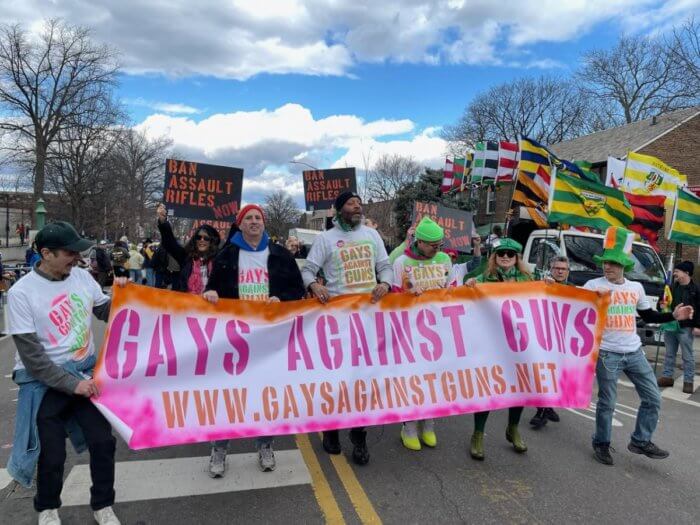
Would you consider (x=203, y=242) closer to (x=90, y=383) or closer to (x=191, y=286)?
(x=191, y=286)

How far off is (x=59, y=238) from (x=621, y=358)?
4.31m

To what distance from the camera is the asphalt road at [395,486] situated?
3.11 metres

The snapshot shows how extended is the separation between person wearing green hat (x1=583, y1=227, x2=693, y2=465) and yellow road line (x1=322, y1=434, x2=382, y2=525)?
2137 mm

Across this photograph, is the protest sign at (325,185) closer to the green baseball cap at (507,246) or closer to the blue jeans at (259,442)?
the green baseball cap at (507,246)

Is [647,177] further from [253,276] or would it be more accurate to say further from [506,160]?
[253,276]

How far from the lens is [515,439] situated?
4.19 m

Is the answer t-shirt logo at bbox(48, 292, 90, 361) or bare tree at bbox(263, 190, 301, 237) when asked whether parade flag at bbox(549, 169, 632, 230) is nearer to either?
t-shirt logo at bbox(48, 292, 90, 361)

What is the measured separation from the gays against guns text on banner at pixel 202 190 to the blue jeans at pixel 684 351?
7527mm

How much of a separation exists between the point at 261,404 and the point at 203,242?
1.88 metres

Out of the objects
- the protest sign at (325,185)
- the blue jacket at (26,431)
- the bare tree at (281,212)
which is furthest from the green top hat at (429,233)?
the bare tree at (281,212)

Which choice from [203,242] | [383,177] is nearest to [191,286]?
[203,242]

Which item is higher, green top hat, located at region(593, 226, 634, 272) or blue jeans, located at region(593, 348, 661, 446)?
green top hat, located at region(593, 226, 634, 272)

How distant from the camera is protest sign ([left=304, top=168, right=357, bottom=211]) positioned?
10.3 m

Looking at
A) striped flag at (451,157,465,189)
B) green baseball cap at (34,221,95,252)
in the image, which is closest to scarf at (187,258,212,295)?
green baseball cap at (34,221,95,252)
